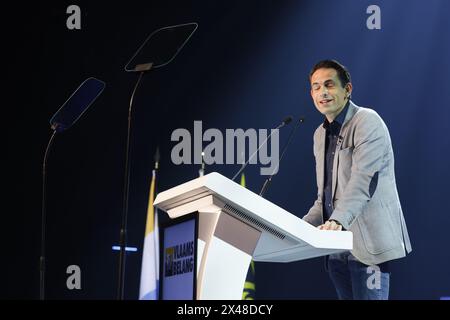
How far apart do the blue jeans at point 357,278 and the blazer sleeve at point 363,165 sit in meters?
0.25

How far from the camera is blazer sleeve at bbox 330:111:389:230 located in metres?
3.02

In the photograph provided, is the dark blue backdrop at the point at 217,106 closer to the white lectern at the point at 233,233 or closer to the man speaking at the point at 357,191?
the man speaking at the point at 357,191

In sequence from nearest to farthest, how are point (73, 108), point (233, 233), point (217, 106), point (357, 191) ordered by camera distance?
point (233, 233) < point (357, 191) < point (73, 108) < point (217, 106)

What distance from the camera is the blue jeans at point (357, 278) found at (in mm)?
3053

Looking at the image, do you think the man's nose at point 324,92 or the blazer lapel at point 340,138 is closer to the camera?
the blazer lapel at point 340,138

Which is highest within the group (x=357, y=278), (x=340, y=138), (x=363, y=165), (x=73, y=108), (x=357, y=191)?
(x=73, y=108)

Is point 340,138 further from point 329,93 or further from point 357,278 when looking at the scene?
point 357,278

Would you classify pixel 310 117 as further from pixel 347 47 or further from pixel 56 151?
pixel 56 151

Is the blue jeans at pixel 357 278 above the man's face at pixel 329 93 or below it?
below

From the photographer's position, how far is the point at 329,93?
3398mm

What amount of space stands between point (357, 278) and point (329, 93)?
0.85m

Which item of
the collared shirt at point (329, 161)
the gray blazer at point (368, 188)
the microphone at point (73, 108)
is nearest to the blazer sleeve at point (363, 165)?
the gray blazer at point (368, 188)

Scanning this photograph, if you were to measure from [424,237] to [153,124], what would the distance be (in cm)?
216

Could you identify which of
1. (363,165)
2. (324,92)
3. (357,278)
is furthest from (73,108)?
(357,278)
